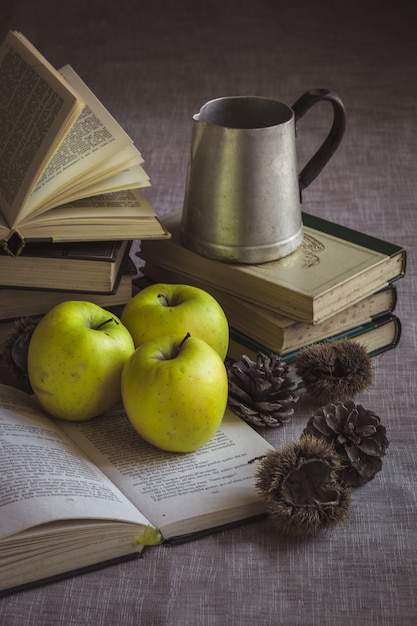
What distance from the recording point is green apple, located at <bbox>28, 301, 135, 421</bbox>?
0.94 m

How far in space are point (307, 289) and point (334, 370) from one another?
0.10 metres

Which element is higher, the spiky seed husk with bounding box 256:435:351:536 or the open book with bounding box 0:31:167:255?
the open book with bounding box 0:31:167:255

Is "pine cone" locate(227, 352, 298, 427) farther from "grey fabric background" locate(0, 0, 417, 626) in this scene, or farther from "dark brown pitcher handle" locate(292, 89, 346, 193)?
"dark brown pitcher handle" locate(292, 89, 346, 193)

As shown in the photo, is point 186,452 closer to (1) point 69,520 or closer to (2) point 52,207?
(1) point 69,520

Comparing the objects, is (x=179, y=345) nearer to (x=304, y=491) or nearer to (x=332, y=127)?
(x=304, y=491)

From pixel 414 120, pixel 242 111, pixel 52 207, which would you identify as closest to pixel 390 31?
pixel 414 120

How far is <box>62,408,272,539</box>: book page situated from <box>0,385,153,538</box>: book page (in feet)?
0.06

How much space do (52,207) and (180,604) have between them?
0.51 metres

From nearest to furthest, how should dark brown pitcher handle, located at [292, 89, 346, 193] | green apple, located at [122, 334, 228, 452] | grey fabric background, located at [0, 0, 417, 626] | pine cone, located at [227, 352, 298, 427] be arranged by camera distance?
grey fabric background, located at [0, 0, 417, 626]
green apple, located at [122, 334, 228, 452]
pine cone, located at [227, 352, 298, 427]
dark brown pitcher handle, located at [292, 89, 346, 193]

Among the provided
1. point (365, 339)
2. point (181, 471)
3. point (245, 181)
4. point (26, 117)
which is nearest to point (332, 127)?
point (245, 181)

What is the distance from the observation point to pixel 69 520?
31.3 inches

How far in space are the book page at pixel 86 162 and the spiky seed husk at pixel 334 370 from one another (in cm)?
31

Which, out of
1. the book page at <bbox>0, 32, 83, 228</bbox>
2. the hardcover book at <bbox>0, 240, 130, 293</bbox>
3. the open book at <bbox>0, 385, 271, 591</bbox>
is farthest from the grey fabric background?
the book page at <bbox>0, 32, 83, 228</bbox>

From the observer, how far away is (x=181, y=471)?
0.90m
